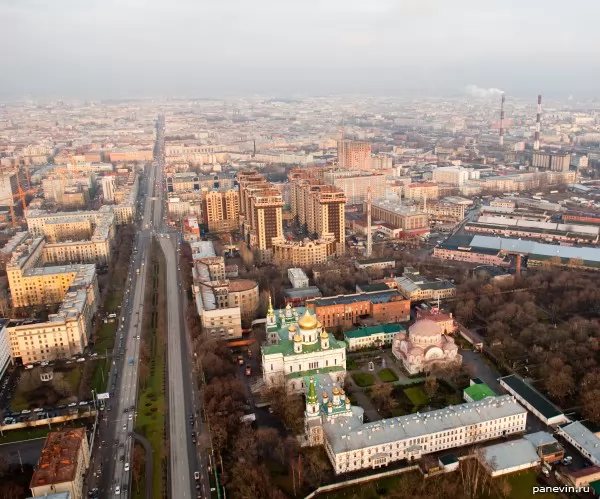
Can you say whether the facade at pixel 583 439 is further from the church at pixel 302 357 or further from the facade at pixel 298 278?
the facade at pixel 298 278

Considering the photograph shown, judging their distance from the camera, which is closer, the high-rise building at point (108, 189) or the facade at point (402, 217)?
the facade at point (402, 217)

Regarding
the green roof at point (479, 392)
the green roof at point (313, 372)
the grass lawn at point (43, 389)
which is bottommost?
the grass lawn at point (43, 389)

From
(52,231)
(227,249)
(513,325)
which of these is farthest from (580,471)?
(52,231)

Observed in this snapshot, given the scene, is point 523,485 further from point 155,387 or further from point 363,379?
point 155,387

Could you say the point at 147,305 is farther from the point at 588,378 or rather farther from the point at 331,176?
the point at 331,176

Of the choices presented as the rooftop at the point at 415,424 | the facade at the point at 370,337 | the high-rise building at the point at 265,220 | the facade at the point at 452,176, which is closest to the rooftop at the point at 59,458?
the rooftop at the point at 415,424

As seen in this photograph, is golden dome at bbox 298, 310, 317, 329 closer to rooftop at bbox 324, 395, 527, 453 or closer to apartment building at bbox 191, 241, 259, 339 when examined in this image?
apartment building at bbox 191, 241, 259, 339

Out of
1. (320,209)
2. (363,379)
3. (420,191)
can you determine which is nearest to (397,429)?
(363,379)
